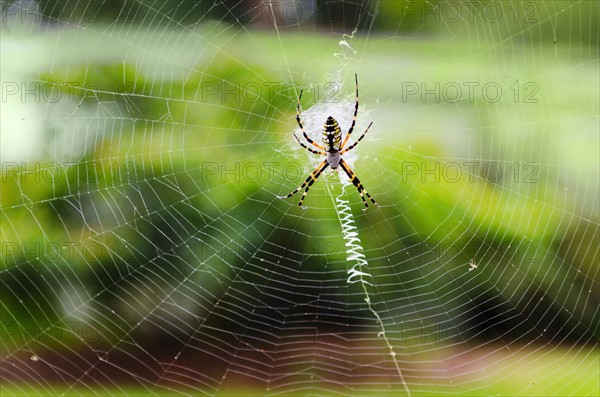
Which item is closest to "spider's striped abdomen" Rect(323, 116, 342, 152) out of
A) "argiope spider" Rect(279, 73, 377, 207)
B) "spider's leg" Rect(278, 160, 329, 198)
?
"argiope spider" Rect(279, 73, 377, 207)

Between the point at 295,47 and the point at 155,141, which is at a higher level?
the point at 295,47

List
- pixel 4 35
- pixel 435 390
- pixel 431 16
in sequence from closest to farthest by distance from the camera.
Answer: pixel 4 35 < pixel 431 16 < pixel 435 390

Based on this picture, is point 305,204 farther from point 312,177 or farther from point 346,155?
point 346,155

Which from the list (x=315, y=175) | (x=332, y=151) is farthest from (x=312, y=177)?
(x=332, y=151)

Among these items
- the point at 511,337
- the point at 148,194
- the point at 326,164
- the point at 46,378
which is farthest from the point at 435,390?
the point at 46,378

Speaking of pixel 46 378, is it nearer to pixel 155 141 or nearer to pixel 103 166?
pixel 103 166

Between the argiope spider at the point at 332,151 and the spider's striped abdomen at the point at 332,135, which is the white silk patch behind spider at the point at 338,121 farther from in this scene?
the spider's striped abdomen at the point at 332,135
